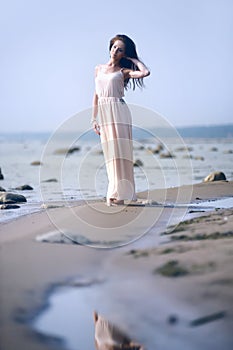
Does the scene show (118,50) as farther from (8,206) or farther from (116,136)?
(8,206)

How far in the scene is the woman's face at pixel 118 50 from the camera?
3949 mm

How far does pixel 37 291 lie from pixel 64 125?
87.0 inches

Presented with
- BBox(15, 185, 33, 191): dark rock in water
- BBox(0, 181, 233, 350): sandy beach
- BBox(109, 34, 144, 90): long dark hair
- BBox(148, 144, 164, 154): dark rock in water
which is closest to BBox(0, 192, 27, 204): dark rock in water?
BBox(0, 181, 233, 350): sandy beach

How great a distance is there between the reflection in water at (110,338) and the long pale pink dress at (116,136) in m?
1.97

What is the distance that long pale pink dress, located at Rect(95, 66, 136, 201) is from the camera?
4023 mm

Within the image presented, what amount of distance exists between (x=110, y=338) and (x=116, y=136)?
7.24ft

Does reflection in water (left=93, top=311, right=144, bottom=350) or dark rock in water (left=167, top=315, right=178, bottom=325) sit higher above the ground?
dark rock in water (left=167, top=315, right=178, bottom=325)

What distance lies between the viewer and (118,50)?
3.95 m

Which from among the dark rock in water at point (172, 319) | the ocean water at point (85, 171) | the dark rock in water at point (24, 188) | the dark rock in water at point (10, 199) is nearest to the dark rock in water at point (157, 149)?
the ocean water at point (85, 171)

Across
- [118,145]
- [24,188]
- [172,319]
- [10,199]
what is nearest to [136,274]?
[172,319]

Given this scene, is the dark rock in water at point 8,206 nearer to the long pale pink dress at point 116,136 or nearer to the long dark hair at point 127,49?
the long pale pink dress at point 116,136

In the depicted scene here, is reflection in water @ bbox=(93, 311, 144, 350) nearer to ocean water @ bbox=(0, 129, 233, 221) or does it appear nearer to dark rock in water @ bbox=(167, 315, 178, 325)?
dark rock in water @ bbox=(167, 315, 178, 325)

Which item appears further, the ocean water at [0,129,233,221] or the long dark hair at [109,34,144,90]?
the ocean water at [0,129,233,221]

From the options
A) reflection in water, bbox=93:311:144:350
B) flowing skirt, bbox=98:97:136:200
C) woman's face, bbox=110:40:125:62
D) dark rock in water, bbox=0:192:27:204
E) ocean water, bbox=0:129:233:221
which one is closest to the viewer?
reflection in water, bbox=93:311:144:350
